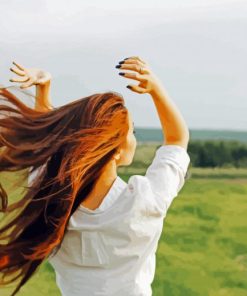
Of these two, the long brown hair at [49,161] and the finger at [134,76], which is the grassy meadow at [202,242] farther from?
the finger at [134,76]

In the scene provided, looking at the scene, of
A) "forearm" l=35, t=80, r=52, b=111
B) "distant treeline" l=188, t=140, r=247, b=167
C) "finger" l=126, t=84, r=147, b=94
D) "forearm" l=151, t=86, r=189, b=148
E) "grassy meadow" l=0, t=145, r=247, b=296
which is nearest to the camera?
"finger" l=126, t=84, r=147, b=94

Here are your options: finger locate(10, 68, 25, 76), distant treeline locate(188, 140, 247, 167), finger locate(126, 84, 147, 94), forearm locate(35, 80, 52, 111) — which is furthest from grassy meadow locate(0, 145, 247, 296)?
finger locate(126, 84, 147, 94)

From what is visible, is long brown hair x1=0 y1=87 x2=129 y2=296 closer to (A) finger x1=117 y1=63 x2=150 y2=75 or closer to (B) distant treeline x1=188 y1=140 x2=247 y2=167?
(A) finger x1=117 y1=63 x2=150 y2=75

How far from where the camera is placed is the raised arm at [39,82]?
2672mm

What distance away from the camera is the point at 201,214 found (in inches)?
305

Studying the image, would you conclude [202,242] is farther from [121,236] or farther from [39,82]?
[121,236]

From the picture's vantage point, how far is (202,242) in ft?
22.3

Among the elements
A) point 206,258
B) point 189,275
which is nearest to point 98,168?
point 189,275

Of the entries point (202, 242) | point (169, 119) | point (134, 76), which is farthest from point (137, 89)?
point (202, 242)

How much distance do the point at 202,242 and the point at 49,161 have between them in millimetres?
4326

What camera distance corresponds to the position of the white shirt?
2.52 meters

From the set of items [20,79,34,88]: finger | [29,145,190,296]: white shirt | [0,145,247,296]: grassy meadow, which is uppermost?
[20,79,34,88]: finger

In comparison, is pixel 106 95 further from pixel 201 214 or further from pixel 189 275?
pixel 201 214

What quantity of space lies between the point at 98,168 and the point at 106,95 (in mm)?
208
